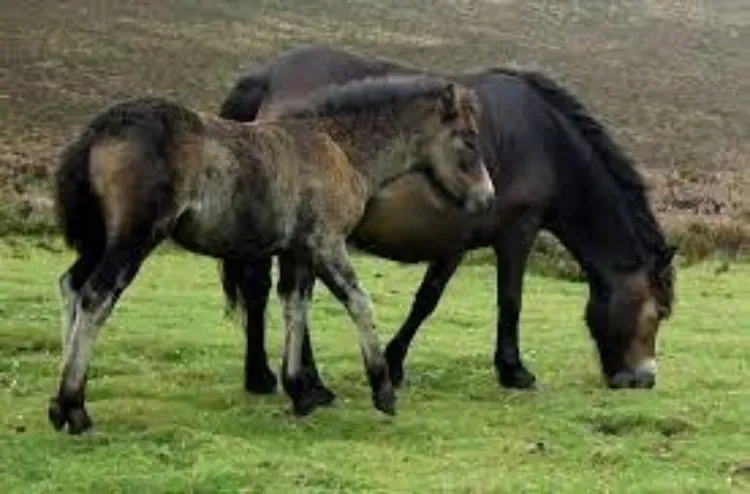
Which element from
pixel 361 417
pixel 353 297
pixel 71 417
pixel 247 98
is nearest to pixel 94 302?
pixel 71 417

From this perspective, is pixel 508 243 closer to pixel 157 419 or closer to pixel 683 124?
pixel 157 419

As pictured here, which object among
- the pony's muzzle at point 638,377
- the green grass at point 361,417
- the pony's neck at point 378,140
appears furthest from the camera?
the pony's muzzle at point 638,377

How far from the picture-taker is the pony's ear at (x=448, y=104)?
39.9 ft

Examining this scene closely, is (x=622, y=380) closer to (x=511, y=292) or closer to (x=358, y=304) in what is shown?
(x=511, y=292)

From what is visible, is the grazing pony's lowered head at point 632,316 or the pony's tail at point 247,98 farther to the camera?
the grazing pony's lowered head at point 632,316

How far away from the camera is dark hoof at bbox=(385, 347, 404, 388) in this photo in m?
13.5

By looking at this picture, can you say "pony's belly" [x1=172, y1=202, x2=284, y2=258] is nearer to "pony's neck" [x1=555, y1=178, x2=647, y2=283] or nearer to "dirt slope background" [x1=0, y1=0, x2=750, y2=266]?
"pony's neck" [x1=555, y1=178, x2=647, y2=283]

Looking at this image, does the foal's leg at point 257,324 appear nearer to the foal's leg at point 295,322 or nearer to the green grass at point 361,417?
the green grass at point 361,417

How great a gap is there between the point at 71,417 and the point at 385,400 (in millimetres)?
2600

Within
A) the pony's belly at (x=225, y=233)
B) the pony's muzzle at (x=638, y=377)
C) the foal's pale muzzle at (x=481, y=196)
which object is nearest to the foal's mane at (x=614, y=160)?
the pony's muzzle at (x=638, y=377)

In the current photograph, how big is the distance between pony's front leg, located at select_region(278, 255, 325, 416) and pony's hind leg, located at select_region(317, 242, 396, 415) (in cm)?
31

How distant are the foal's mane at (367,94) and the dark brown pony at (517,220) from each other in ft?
1.91

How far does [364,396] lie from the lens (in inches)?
507

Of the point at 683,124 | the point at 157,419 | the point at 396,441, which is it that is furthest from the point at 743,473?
the point at 683,124
